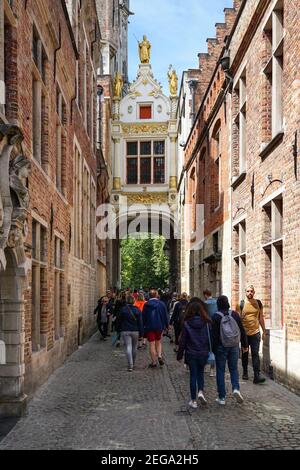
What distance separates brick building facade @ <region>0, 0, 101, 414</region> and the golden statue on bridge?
2161 cm

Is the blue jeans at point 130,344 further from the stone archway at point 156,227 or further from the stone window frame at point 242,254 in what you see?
the stone archway at point 156,227

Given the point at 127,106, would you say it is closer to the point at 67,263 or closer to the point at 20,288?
the point at 67,263

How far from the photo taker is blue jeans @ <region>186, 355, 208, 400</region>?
347 inches

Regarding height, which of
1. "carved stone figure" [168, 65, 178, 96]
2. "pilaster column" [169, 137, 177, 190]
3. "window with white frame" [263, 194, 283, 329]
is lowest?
"window with white frame" [263, 194, 283, 329]

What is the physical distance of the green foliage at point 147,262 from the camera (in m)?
51.0

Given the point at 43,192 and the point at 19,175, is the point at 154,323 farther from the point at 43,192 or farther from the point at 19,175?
the point at 19,175

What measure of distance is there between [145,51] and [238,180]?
2897cm

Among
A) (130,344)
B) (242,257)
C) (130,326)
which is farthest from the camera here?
(242,257)

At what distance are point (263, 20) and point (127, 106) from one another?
94.4 feet

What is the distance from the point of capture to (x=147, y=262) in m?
51.5

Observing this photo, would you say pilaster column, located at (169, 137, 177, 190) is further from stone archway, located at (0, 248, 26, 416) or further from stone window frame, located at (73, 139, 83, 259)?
stone archway, located at (0, 248, 26, 416)

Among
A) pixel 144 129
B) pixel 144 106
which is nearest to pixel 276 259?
pixel 144 129

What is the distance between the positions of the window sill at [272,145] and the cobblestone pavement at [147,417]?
3963mm

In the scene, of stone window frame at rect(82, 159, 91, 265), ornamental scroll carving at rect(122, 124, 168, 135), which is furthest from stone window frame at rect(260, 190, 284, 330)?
ornamental scroll carving at rect(122, 124, 168, 135)
